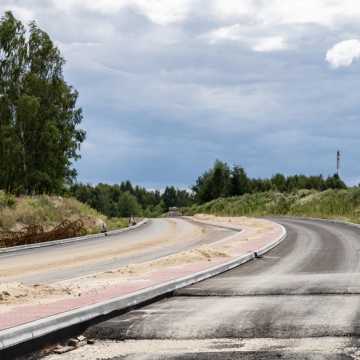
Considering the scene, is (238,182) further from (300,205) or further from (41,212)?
(41,212)

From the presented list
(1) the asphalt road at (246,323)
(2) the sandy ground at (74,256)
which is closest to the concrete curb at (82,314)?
(1) the asphalt road at (246,323)

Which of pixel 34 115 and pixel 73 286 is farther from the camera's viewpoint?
pixel 34 115

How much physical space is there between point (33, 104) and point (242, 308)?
4320 centimetres

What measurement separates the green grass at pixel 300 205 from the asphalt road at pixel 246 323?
3619 centimetres

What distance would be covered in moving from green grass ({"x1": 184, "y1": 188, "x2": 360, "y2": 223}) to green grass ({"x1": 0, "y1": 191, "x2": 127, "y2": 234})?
19467 mm

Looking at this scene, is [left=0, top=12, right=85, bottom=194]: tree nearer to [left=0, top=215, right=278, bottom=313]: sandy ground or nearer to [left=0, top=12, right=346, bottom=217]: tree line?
[left=0, top=12, right=346, bottom=217]: tree line

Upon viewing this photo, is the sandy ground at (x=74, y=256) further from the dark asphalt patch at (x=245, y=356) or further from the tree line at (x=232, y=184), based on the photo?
the tree line at (x=232, y=184)

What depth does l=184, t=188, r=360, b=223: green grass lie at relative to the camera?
6127 centimetres

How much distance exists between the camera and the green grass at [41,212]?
102 ft

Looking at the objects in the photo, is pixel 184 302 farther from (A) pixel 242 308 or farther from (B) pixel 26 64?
(B) pixel 26 64

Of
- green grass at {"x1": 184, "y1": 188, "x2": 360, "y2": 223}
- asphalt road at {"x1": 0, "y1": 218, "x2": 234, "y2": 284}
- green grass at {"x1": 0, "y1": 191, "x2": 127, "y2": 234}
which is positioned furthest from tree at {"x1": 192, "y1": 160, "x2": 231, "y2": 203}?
asphalt road at {"x1": 0, "y1": 218, "x2": 234, "y2": 284}

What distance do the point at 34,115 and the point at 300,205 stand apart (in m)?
37.4

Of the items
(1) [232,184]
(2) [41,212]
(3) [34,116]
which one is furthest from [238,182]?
(2) [41,212]

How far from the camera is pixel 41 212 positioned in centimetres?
3375
